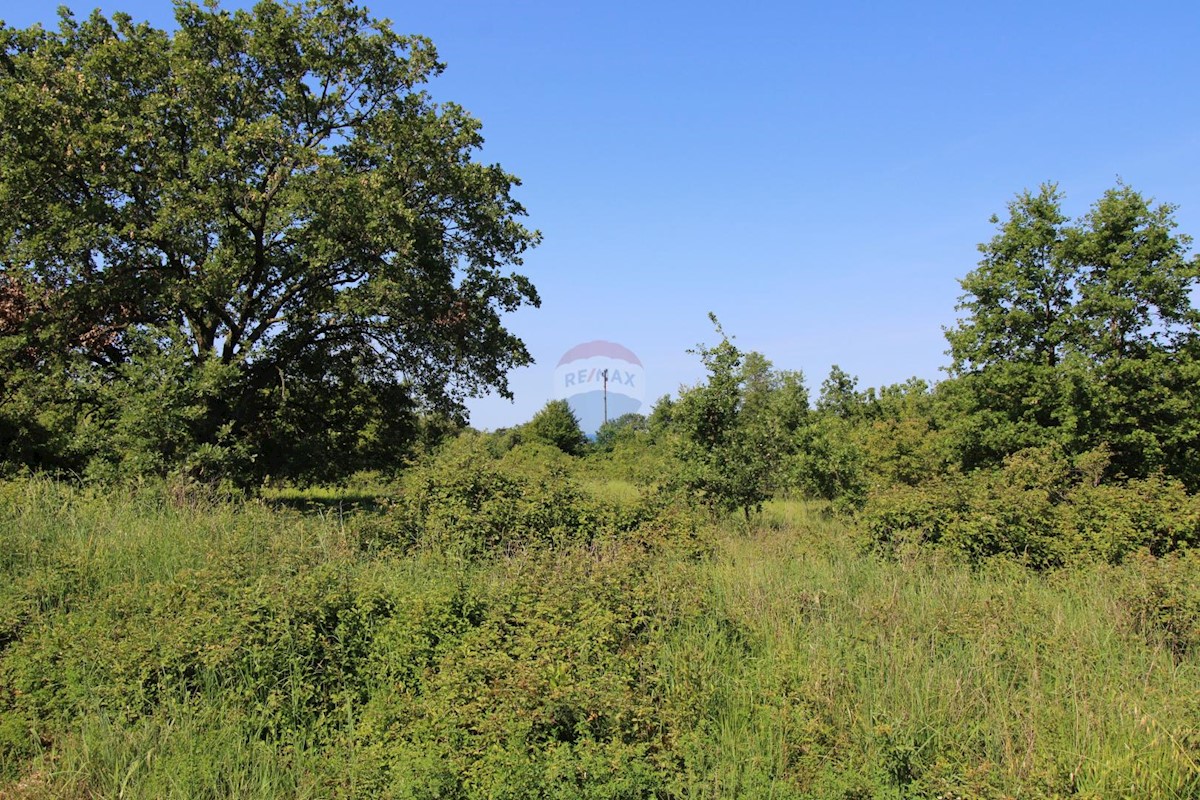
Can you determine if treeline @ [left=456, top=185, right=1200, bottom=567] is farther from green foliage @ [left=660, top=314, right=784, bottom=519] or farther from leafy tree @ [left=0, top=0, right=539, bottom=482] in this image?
leafy tree @ [left=0, top=0, right=539, bottom=482]

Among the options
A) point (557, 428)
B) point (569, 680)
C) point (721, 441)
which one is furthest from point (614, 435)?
point (569, 680)

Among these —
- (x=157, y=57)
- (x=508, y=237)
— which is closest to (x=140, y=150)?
(x=157, y=57)

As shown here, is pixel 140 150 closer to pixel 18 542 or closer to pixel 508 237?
pixel 508 237

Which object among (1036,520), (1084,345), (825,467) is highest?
(1084,345)

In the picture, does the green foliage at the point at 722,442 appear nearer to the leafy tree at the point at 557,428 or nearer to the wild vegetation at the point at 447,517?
the wild vegetation at the point at 447,517

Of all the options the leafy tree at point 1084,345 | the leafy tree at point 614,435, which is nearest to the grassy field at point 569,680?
the leafy tree at point 1084,345

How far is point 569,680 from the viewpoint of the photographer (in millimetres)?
3977

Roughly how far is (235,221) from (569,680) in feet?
48.3

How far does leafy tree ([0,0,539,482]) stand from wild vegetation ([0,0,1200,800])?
8cm

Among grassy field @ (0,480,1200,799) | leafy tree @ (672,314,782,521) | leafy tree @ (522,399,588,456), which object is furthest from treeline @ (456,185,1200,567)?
leafy tree @ (522,399,588,456)

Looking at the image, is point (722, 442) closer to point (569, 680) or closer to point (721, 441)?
point (721, 441)

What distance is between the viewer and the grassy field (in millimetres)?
3453

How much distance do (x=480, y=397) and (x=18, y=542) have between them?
11.9 meters

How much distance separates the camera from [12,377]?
13.5 metres
